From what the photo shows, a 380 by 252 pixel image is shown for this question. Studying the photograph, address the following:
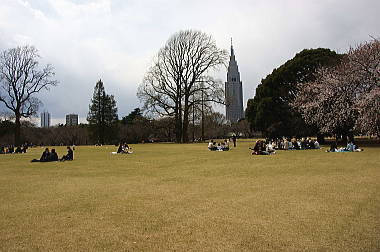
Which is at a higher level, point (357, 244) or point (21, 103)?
point (21, 103)

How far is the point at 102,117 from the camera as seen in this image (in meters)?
57.6

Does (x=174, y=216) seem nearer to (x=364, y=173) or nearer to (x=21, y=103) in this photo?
(x=364, y=173)

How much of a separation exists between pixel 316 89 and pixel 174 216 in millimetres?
28222

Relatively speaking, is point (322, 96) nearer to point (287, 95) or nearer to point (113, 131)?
point (287, 95)

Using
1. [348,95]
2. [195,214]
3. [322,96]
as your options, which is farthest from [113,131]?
[195,214]

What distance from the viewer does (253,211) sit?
6191mm

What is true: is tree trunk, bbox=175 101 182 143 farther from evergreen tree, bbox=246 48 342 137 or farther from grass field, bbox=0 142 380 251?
grass field, bbox=0 142 380 251

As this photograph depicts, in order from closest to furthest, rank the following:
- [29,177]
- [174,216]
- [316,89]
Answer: [174,216]
[29,177]
[316,89]

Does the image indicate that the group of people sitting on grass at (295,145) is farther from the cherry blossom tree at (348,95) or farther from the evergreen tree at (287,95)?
the evergreen tree at (287,95)

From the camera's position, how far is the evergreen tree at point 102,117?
57.0 metres

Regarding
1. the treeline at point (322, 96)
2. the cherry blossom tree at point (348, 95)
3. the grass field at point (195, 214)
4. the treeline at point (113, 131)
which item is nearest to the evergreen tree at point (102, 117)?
the treeline at point (113, 131)

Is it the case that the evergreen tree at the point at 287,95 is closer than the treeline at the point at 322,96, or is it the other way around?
the treeline at the point at 322,96

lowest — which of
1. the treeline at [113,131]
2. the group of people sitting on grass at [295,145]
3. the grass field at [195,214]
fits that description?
the grass field at [195,214]

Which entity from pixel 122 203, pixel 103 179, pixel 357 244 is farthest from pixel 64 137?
pixel 357 244
